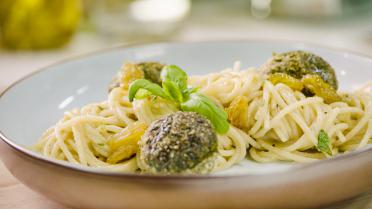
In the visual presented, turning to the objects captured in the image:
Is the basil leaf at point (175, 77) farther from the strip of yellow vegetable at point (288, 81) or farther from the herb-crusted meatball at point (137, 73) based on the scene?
the strip of yellow vegetable at point (288, 81)

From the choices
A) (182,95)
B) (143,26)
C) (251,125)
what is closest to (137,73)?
(182,95)

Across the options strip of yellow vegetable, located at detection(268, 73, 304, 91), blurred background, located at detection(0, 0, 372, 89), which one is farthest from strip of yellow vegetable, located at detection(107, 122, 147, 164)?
blurred background, located at detection(0, 0, 372, 89)

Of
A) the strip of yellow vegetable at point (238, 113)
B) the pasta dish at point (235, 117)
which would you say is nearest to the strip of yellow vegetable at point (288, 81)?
the pasta dish at point (235, 117)

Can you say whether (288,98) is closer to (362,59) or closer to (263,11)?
(362,59)

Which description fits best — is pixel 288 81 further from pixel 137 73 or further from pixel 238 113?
pixel 137 73

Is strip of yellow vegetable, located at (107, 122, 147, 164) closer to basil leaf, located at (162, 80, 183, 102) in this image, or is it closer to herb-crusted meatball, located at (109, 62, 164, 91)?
basil leaf, located at (162, 80, 183, 102)

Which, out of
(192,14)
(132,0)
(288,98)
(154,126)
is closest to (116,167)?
(154,126)

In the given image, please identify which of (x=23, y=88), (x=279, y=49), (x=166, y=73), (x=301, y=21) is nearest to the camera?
(x=166, y=73)
